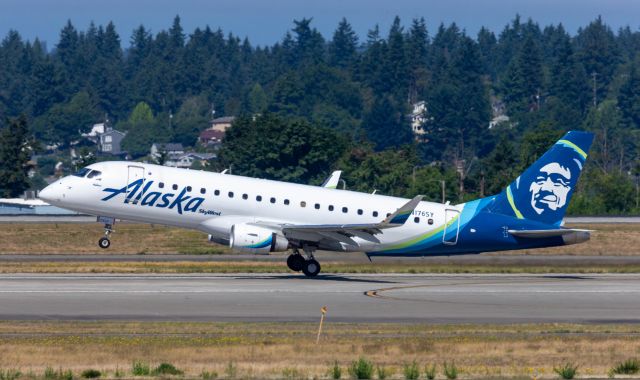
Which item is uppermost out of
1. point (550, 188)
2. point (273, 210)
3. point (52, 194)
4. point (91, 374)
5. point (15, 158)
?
point (15, 158)

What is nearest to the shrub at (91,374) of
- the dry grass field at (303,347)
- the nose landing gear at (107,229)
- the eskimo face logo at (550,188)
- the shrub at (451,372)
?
the dry grass field at (303,347)

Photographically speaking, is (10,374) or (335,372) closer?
(10,374)

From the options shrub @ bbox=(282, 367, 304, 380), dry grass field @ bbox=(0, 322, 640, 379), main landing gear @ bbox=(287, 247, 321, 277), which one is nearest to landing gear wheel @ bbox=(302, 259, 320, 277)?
main landing gear @ bbox=(287, 247, 321, 277)

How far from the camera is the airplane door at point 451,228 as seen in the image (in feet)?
167

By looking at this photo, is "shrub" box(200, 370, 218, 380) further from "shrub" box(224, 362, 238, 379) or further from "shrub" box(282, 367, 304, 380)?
"shrub" box(282, 367, 304, 380)

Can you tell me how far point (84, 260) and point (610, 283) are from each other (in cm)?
2398

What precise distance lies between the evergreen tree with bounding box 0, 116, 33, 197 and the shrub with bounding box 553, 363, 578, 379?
306 feet

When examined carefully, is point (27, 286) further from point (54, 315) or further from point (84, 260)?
point (84, 260)

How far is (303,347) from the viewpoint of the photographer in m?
30.3

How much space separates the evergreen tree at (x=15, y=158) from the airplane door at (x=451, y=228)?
2811 inches

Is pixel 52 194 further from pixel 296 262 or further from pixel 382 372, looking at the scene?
pixel 382 372

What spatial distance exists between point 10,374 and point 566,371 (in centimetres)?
1134

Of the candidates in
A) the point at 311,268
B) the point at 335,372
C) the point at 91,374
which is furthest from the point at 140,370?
the point at 311,268

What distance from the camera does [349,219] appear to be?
50.5 metres
